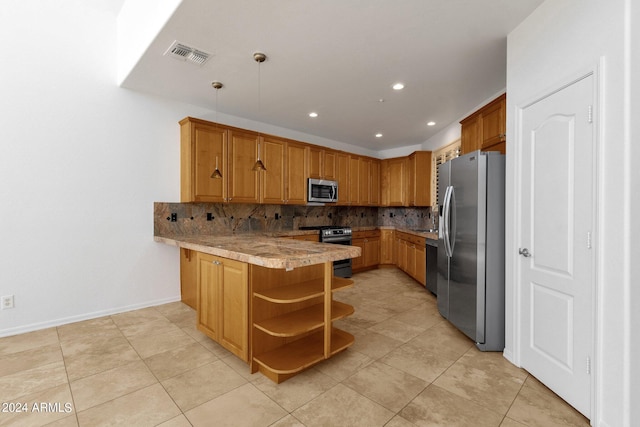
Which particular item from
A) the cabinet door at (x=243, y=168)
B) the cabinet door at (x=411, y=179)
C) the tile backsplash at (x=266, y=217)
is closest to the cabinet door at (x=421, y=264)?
the tile backsplash at (x=266, y=217)

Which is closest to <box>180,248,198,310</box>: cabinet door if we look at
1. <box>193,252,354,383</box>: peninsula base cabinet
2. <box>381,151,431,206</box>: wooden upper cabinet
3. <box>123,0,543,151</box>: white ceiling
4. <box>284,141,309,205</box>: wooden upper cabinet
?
<box>193,252,354,383</box>: peninsula base cabinet

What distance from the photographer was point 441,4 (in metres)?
2.10

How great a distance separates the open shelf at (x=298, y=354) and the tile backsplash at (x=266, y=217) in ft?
8.04

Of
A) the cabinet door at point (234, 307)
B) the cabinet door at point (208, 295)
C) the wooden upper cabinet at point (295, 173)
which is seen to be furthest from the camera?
the wooden upper cabinet at point (295, 173)

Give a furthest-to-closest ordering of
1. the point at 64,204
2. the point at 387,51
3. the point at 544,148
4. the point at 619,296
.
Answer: the point at 64,204 < the point at 387,51 < the point at 544,148 < the point at 619,296

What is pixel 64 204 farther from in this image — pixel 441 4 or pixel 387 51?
pixel 441 4

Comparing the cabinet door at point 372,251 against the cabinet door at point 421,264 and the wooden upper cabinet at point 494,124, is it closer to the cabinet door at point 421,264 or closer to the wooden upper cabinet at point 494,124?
the cabinet door at point 421,264

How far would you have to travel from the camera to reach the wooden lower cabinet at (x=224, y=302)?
224 centimetres

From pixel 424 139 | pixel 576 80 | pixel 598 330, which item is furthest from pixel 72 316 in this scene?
pixel 424 139

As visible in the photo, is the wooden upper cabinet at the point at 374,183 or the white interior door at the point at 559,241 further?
the wooden upper cabinet at the point at 374,183

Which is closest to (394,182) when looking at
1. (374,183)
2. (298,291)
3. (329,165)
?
(374,183)

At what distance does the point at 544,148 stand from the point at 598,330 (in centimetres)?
122

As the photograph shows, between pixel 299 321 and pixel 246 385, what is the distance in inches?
22.5

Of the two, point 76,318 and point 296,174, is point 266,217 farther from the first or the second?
point 76,318
